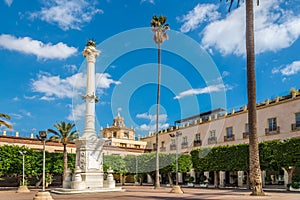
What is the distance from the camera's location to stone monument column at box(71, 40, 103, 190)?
2742 cm

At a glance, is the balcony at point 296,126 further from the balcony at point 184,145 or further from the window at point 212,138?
the balcony at point 184,145

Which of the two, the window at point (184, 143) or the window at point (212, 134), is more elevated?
the window at point (212, 134)

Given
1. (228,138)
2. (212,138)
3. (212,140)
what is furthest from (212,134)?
(228,138)

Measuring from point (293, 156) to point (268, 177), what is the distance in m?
12.9

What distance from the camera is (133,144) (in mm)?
68625

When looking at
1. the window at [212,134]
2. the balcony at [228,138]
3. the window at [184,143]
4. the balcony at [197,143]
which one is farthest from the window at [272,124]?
the window at [184,143]

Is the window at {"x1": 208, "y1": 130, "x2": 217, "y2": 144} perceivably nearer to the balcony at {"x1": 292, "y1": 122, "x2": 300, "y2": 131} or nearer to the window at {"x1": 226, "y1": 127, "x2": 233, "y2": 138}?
the window at {"x1": 226, "y1": 127, "x2": 233, "y2": 138}

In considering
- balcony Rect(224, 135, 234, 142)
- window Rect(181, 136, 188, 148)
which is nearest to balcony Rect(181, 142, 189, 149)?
window Rect(181, 136, 188, 148)

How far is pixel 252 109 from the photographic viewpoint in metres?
20.1

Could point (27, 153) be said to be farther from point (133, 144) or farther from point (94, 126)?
point (133, 144)

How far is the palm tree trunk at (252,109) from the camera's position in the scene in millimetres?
19422

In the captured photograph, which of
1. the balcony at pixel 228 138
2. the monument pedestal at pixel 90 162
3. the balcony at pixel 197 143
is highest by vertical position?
the balcony at pixel 228 138

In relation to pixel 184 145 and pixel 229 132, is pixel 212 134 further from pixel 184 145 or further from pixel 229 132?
pixel 184 145

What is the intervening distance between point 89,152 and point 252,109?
1433 cm
